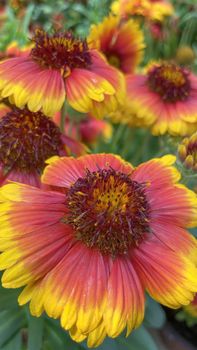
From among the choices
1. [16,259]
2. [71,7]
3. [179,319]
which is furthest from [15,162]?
[71,7]

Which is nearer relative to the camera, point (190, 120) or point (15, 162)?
point (15, 162)

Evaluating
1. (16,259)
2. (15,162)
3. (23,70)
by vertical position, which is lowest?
(16,259)

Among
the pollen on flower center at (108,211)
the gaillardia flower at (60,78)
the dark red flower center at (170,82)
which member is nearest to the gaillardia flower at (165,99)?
the dark red flower center at (170,82)

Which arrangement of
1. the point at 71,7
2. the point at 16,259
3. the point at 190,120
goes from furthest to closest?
the point at 71,7
the point at 190,120
the point at 16,259

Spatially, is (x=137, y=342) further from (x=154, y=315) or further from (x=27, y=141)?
(x=27, y=141)

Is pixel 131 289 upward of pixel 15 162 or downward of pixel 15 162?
downward

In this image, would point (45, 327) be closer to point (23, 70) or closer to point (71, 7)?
point (23, 70)

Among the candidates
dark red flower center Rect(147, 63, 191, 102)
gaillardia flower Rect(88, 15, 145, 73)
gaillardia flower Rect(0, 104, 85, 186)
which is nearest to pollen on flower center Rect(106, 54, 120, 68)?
gaillardia flower Rect(88, 15, 145, 73)
